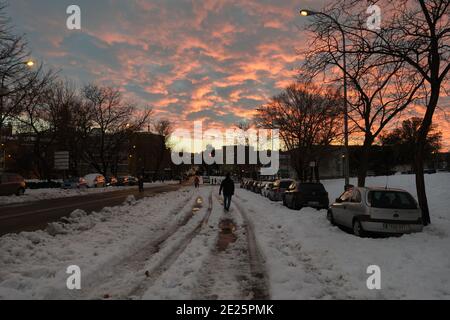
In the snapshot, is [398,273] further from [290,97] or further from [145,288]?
[290,97]

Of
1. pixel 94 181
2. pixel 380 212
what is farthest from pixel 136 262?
pixel 94 181

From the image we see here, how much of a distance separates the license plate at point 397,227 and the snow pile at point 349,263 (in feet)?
0.84

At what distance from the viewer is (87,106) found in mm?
49688

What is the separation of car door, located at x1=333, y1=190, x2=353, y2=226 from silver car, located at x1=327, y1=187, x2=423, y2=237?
2.48 ft

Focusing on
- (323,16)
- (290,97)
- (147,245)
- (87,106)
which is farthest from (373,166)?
(147,245)

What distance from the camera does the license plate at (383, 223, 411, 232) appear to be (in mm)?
9703

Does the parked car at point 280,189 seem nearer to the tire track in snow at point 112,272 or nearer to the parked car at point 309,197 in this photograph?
the parked car at point 309,197

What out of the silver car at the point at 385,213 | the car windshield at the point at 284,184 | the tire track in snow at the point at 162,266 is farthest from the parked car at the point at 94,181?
the silver car at the point at 385,213

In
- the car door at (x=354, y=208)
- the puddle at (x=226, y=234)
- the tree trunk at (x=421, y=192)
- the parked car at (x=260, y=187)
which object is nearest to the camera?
the puddle at (x=226, y=234)

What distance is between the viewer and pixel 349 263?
7.35m

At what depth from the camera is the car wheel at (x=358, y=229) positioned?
33.1 feet

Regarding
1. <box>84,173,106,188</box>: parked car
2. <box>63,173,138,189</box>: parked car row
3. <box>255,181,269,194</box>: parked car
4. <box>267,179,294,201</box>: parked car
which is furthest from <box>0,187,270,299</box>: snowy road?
<box>84,173,106,188</box>: parked car

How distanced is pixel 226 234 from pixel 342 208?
3730mm
